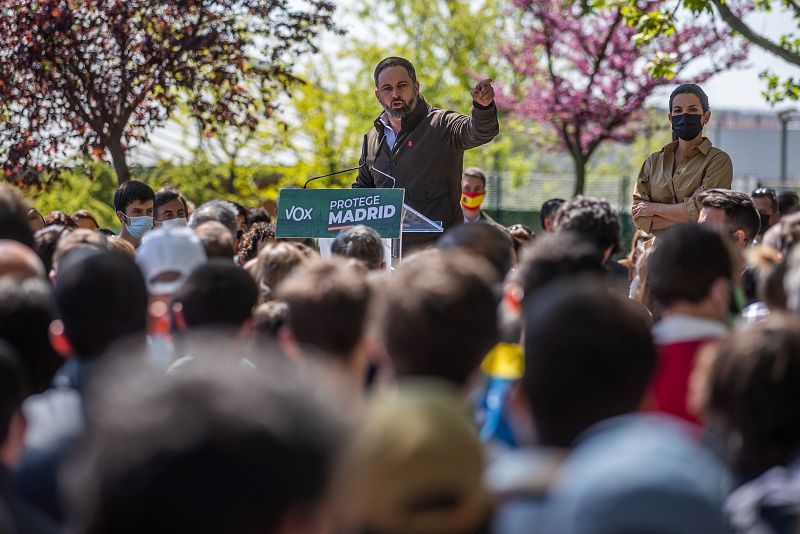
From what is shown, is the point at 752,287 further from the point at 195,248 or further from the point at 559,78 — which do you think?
the point at 559,78

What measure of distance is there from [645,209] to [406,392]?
601 cm

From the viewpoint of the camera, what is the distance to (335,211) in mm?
7266

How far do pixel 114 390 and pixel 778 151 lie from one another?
4826cm

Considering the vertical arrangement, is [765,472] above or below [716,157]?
below

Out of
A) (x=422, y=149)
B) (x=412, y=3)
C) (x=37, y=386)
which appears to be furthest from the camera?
(x=412, y=3)

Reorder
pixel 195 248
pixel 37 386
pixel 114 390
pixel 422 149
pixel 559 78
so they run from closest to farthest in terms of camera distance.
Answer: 1. pixel 114 390
2. pixel 37 386
3. pixel 195 248
4. pixel 422 149
5. pixel 559 78

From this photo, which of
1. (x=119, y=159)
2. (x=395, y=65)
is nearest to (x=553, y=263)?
(x=395, y=65)

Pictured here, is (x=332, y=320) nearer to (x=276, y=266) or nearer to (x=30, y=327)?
(x=30, y=327)

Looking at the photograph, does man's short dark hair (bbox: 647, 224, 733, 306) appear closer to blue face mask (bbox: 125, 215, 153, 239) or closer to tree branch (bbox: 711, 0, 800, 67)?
blue face mask (bbox: 125, 215, 153, 239)

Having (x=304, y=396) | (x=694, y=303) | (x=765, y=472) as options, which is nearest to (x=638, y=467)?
(x=304, y=396)

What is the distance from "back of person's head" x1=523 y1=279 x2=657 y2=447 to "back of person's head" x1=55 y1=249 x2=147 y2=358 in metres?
1.68

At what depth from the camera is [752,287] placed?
17.1 ft

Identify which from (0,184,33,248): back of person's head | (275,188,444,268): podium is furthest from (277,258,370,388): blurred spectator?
(275,188,444,268): podium

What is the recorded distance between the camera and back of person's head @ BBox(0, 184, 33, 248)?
15.9ft
